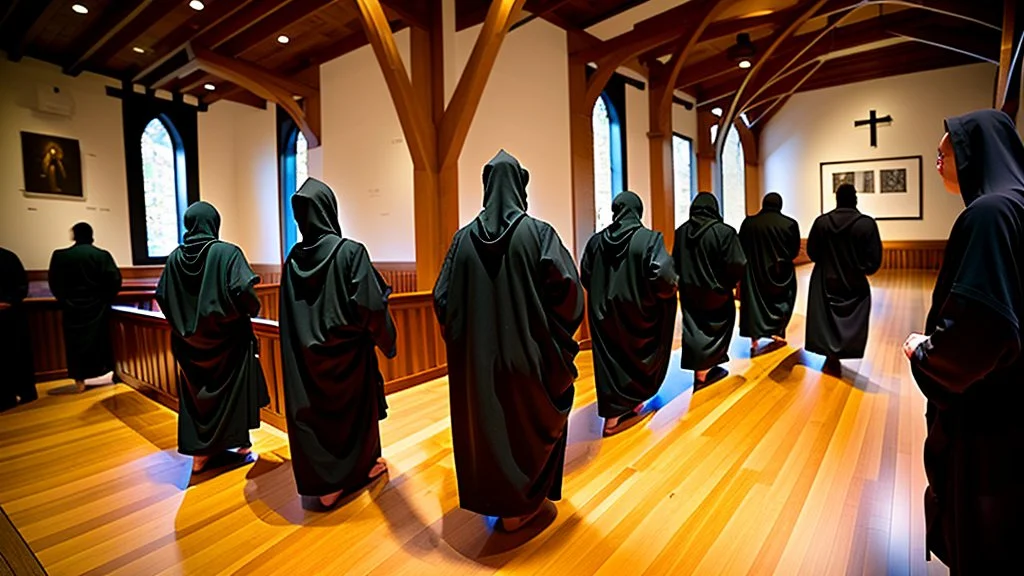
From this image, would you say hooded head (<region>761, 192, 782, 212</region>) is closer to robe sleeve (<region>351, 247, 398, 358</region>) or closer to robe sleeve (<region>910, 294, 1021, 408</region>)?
robe sleeve (<region>910, 294, 1021, 408</region>)

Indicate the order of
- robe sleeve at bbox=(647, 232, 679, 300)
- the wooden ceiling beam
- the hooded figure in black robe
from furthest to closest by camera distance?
1. the wooden ceiling beam
2. the hooded figure in black robe
3. robe sleeve at bbox=(647, 232, 679, 300)

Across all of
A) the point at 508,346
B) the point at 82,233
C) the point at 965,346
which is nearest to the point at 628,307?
the point at 508,346

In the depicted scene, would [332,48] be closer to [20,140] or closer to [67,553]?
[20,140]

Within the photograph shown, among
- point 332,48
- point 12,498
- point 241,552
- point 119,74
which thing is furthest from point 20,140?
point 241,552

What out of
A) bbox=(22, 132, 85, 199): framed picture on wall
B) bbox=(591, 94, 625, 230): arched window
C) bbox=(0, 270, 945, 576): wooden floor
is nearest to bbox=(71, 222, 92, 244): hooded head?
bbox=(0, 270, 945, 576): wooden floor

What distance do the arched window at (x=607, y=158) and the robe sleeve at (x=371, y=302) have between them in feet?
20.6

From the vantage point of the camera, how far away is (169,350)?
4.10 m

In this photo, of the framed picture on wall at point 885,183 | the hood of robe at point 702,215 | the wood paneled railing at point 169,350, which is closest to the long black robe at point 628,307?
the hood of robe at point 702,215

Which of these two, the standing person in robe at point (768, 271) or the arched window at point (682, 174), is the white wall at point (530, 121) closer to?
the standing person in robe at point (768, 271)

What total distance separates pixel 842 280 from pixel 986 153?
10.7 ft

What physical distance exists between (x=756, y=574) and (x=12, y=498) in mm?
3526

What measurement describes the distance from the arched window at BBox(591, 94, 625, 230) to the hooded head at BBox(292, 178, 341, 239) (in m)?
6.23

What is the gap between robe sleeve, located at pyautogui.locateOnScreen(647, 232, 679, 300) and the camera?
306 cm

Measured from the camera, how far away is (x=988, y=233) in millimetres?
1218
